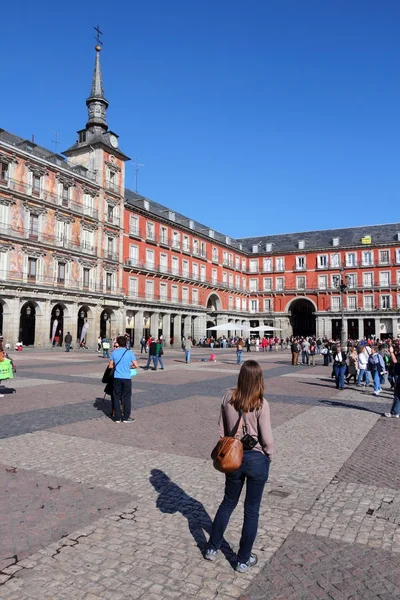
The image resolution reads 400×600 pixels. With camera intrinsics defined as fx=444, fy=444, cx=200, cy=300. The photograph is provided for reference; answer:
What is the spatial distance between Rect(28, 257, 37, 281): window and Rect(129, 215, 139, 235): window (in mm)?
11202

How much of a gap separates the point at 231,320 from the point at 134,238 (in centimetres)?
2138

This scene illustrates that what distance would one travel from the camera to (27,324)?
35688 mm

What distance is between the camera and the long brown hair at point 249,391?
3.26 metres

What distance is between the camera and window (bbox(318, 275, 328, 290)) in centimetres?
5862

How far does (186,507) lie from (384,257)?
57.3 metres

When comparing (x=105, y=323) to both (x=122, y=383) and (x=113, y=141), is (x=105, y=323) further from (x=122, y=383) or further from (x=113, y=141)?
(x=122, y=383)

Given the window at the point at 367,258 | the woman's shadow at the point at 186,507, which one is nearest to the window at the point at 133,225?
the window at the point at 367,258

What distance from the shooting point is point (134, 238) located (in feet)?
139

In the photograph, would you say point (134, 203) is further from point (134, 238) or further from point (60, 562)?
point (60, 562)

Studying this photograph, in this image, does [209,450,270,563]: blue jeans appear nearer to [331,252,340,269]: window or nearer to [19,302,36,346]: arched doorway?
[19,302,36,346]: arched doorway

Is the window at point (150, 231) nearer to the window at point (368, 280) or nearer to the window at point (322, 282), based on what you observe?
the window at point (322, 282)

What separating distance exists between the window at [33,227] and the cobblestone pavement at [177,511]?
26715mm

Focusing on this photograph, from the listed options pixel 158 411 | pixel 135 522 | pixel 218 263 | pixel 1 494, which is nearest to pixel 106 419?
pixel 158 411

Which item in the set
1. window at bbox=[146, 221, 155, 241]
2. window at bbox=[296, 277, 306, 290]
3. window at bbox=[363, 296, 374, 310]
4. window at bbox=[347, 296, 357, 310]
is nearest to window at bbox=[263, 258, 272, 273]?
window at bbox=[296, 277, 306, 290]
